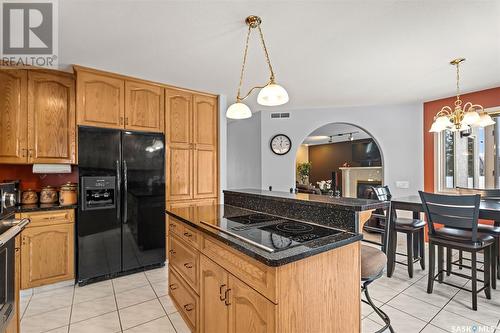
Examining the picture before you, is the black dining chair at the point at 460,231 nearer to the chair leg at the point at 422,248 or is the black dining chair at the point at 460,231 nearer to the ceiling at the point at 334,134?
the chair leg at the point at 422,248

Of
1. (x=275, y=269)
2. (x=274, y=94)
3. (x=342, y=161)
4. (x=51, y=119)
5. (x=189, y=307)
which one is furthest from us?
(x=342, y=161)

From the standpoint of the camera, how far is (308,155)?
10422 millimetres

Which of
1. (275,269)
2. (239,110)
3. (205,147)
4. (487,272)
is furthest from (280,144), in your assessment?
(275,269)

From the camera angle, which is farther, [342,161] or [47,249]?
[342,161]

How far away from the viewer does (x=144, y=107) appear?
326 centimetres

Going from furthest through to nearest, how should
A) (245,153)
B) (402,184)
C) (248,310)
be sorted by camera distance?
(245,153)
(402,184)
(248,310)

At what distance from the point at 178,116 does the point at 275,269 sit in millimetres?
2883

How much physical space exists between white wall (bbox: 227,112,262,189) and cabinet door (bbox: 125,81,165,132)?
86.7 inches

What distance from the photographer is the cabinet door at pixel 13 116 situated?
267cm

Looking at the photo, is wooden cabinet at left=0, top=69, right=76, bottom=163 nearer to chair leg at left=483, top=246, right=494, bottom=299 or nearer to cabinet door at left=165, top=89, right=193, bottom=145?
cabinet door at left=165, top=89, right=193, bottom=145

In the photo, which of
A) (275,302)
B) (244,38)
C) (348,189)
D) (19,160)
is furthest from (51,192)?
(348,189)
